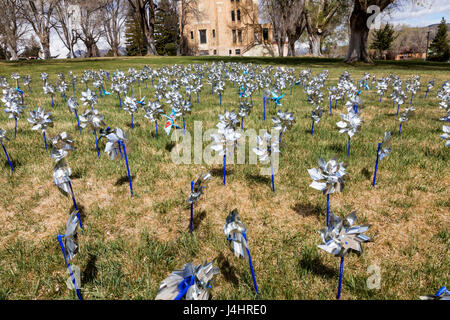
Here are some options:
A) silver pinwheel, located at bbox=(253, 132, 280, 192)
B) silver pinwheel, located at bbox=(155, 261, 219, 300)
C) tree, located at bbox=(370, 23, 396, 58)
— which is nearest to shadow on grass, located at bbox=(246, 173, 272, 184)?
silver pinwheel, located at bbox=(253, 132, 280, 192)

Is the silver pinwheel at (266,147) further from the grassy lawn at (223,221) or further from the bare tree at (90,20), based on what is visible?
the bare tree at (90,20)

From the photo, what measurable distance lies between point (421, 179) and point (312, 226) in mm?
1884

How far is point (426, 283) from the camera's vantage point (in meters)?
2.05

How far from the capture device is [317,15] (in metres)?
35.1

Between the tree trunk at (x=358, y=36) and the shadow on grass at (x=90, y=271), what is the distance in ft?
78.7

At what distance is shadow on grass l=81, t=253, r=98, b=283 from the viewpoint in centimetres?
215

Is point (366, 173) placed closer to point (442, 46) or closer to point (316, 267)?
point (316, 267)

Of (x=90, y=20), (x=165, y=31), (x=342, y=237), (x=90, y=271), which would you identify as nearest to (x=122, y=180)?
(x=90, y=271)

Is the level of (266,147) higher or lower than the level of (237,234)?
higher

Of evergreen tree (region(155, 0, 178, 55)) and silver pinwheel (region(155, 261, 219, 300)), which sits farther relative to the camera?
evergreen tree (region(155, 0, 178, 55))

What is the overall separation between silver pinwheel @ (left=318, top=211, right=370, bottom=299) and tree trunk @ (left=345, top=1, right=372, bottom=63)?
2330 centimetres

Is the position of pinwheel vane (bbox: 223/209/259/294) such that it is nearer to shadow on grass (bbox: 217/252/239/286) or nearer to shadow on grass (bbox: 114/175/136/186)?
shadow on grass (bbox: 217/252/239/286)

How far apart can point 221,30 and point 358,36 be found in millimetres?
42777
